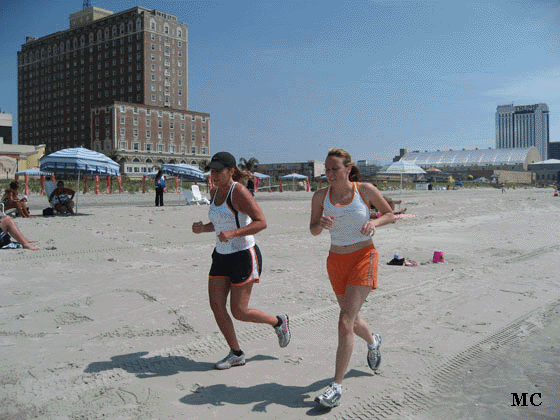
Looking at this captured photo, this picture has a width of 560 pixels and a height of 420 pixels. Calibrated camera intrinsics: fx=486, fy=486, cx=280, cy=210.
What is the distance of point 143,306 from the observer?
18.5ft

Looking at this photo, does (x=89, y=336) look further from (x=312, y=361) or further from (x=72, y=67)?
(x=72, y=67)

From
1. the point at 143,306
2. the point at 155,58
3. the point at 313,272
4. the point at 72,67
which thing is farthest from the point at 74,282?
the point at 72,67

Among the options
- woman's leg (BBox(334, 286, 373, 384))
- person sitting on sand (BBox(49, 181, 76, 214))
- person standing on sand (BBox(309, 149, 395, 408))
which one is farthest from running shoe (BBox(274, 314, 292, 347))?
person sitting on sand (BBox(49, 181, 76, 214))

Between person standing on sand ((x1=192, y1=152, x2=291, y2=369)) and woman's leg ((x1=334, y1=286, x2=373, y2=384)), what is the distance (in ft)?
2.54

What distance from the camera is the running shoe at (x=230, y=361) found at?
12.6 ft

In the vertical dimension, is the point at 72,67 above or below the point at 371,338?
above

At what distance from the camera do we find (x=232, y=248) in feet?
12.2

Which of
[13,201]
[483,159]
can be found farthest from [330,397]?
[483,159]

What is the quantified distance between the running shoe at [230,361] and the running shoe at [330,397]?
0.92 m

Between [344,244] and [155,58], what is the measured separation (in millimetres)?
106348

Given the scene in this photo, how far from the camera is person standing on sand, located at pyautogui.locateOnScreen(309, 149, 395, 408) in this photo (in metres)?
3.33

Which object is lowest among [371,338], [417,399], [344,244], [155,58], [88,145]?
[417,399]

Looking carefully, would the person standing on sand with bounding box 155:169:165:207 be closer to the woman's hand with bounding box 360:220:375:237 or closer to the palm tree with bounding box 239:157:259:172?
the palm tree with bounding box 239:157:259:172

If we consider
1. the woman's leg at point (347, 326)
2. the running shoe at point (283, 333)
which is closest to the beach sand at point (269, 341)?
the running shoe at point (283, 333)
